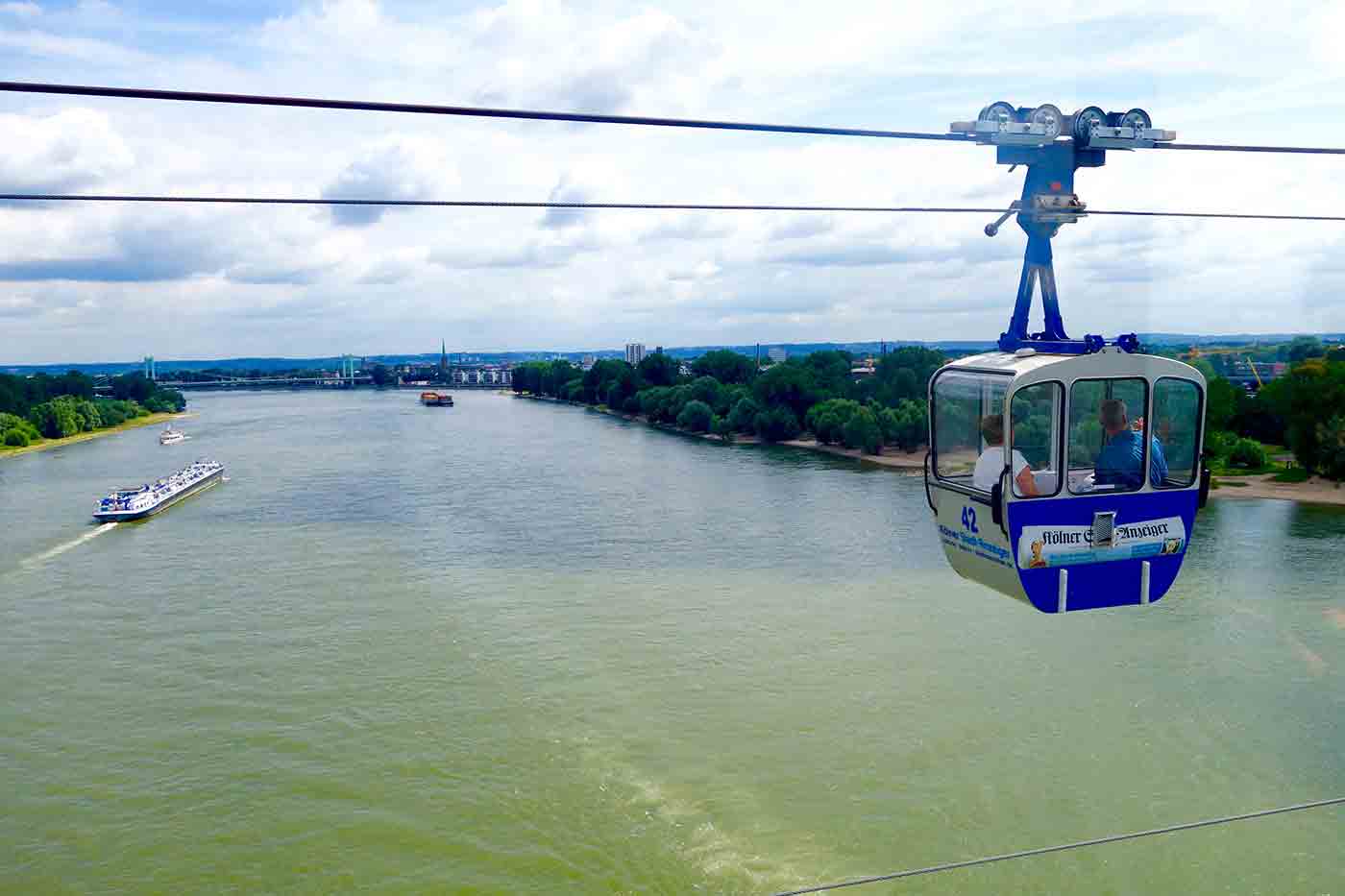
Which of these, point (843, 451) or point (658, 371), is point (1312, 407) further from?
point (658, 371)

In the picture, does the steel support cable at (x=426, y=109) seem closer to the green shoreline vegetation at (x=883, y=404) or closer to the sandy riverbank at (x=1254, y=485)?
the green shoreline vegetation at (x=883, y=404)

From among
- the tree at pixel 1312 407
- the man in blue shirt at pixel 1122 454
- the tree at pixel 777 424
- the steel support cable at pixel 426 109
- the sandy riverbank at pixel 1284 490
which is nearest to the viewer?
the steel support cable at pixel 426 109

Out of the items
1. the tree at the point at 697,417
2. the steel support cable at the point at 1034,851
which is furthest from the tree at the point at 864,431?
the steel support cable at the point at 1034,851

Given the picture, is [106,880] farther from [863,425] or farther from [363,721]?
[863,425]

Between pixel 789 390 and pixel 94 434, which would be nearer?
pixel 789 390

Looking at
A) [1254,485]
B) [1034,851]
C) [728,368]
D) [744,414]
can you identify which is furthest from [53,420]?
[1034,851]

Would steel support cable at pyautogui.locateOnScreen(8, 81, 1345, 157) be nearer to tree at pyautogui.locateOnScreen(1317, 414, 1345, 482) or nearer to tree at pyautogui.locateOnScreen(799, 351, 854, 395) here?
tree at pyautogui.locateOnScreen(1317, 414, 1345, 482)

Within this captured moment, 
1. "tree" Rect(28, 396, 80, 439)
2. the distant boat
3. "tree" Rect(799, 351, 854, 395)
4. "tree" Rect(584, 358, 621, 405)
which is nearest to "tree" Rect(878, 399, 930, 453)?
"tree" Rect(799, 351, 854, 395)
